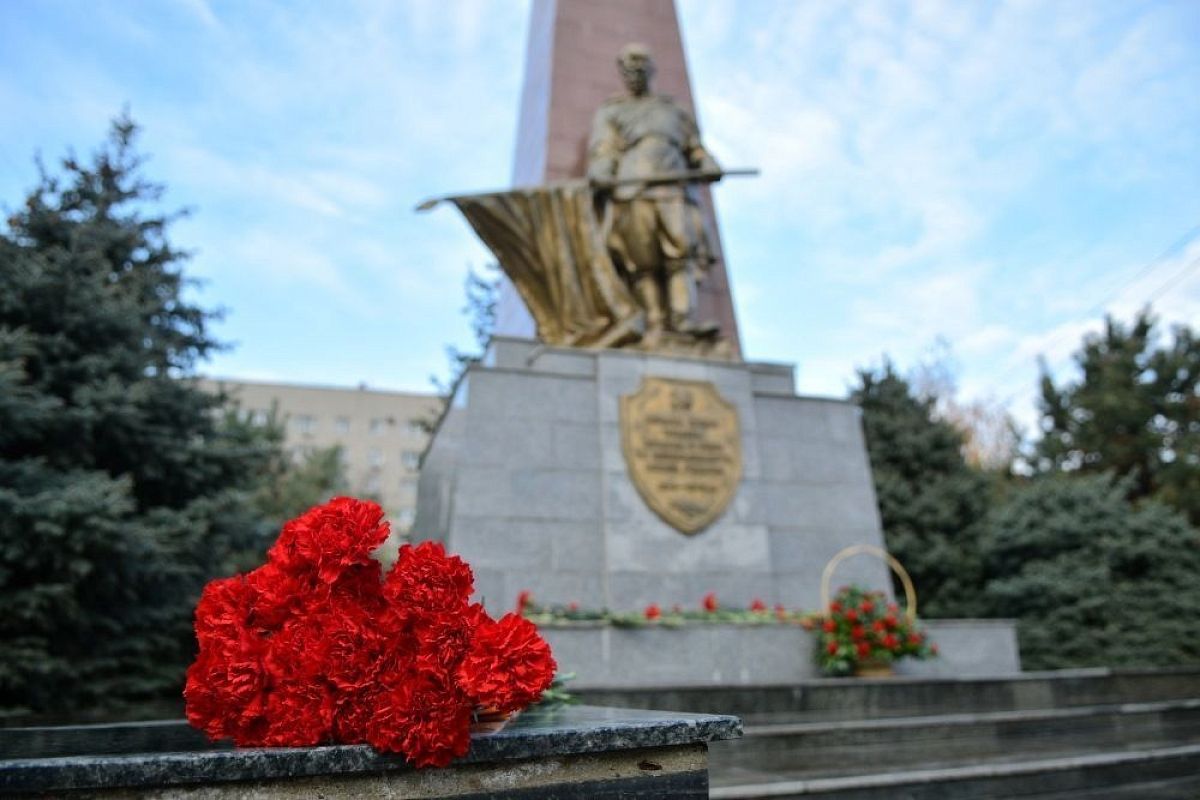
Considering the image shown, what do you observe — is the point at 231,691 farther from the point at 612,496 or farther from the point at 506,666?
the point at 612,496

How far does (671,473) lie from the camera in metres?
7.68

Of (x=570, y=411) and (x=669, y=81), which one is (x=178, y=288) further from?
(x=669, y=81)

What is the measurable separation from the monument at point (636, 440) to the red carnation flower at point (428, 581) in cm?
424

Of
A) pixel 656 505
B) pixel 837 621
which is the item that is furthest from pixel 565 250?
pixel 837 621

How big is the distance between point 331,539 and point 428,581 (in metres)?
0.27

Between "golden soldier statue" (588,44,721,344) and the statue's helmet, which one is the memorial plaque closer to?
"golden soldier statue" (588,44,721,344)

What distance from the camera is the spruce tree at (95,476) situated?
656cm

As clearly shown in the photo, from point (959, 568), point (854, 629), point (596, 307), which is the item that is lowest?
point (854, 629)

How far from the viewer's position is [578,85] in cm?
1073

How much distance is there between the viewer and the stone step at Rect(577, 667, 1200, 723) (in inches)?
205

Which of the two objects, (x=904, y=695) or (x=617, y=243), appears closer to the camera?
(x=904, y=695)

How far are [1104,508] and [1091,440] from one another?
1230cm

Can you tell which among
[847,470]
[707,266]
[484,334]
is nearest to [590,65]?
[707,266]

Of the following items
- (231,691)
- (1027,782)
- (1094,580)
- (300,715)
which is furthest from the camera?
(1094,580)
